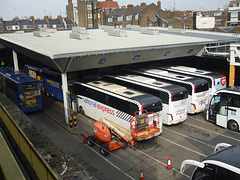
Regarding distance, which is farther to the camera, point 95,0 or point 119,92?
point 95,0

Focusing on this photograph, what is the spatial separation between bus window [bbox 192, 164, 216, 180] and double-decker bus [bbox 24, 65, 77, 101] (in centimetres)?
1687

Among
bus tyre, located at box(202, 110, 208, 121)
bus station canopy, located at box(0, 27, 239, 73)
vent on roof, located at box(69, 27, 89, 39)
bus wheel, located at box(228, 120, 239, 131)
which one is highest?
vent on roof, located at box(69, 27, 89, 39)

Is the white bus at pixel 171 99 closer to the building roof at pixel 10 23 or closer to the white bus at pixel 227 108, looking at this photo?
the white bus at pixel 227 108

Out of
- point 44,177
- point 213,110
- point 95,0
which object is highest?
point 95,0

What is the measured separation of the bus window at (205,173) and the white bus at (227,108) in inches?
355

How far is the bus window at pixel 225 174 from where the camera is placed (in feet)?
25.7

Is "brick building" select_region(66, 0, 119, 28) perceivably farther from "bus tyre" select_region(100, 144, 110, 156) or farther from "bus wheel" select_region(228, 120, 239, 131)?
"bus tyre" select_region(100, 144, 110, 156)

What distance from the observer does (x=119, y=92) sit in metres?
16.7

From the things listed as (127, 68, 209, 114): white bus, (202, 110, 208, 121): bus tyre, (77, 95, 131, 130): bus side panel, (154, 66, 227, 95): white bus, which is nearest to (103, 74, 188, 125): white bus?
(127, 68, 209, 114): white bus

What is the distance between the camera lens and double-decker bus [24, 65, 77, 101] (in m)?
23.5

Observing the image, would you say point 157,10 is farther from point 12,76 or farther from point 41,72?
point 12,76

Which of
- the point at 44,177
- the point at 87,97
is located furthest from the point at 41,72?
the point at 44,177

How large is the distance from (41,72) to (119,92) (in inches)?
527

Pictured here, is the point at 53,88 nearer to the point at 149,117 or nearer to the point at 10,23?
the point at 149,117
